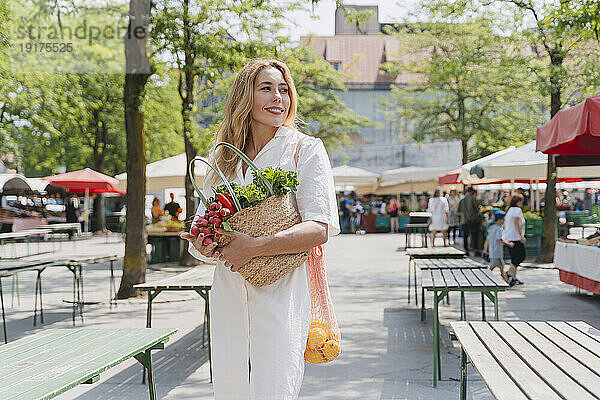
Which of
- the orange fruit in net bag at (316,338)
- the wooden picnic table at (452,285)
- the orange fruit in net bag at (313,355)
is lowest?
the wooden picnic table at (452,285)

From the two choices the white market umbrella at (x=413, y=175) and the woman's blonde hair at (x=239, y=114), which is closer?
the woman's blonde hair at (x=239, y=114)

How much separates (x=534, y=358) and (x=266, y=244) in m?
1.34

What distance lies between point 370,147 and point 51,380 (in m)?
46.1

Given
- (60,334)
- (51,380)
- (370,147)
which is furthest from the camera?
(370,147)

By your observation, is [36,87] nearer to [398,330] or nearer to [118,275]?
[118,275]

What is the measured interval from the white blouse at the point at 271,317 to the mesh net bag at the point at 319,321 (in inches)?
3.3

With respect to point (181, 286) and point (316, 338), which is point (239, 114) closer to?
point (316, 338)

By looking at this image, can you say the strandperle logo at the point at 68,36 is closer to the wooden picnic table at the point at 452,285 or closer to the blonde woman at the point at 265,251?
the wooden picnic table at the point at 452,285

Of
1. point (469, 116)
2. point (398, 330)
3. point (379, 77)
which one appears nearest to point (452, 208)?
point (469, 116)

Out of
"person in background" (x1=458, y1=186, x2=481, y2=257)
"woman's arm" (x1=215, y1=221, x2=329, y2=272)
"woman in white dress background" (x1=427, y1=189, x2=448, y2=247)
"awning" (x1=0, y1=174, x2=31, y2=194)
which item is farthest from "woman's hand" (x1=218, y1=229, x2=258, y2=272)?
"awning" (x1=0, y1=174, x2=31, y2=194)

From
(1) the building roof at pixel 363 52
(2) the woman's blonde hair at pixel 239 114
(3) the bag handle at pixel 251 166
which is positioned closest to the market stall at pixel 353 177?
(1) the building roof at pixel 363 52

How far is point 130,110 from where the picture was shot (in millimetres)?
9914

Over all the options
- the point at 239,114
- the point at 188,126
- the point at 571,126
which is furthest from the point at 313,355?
the point at 188,126

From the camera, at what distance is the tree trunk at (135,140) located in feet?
32.4
